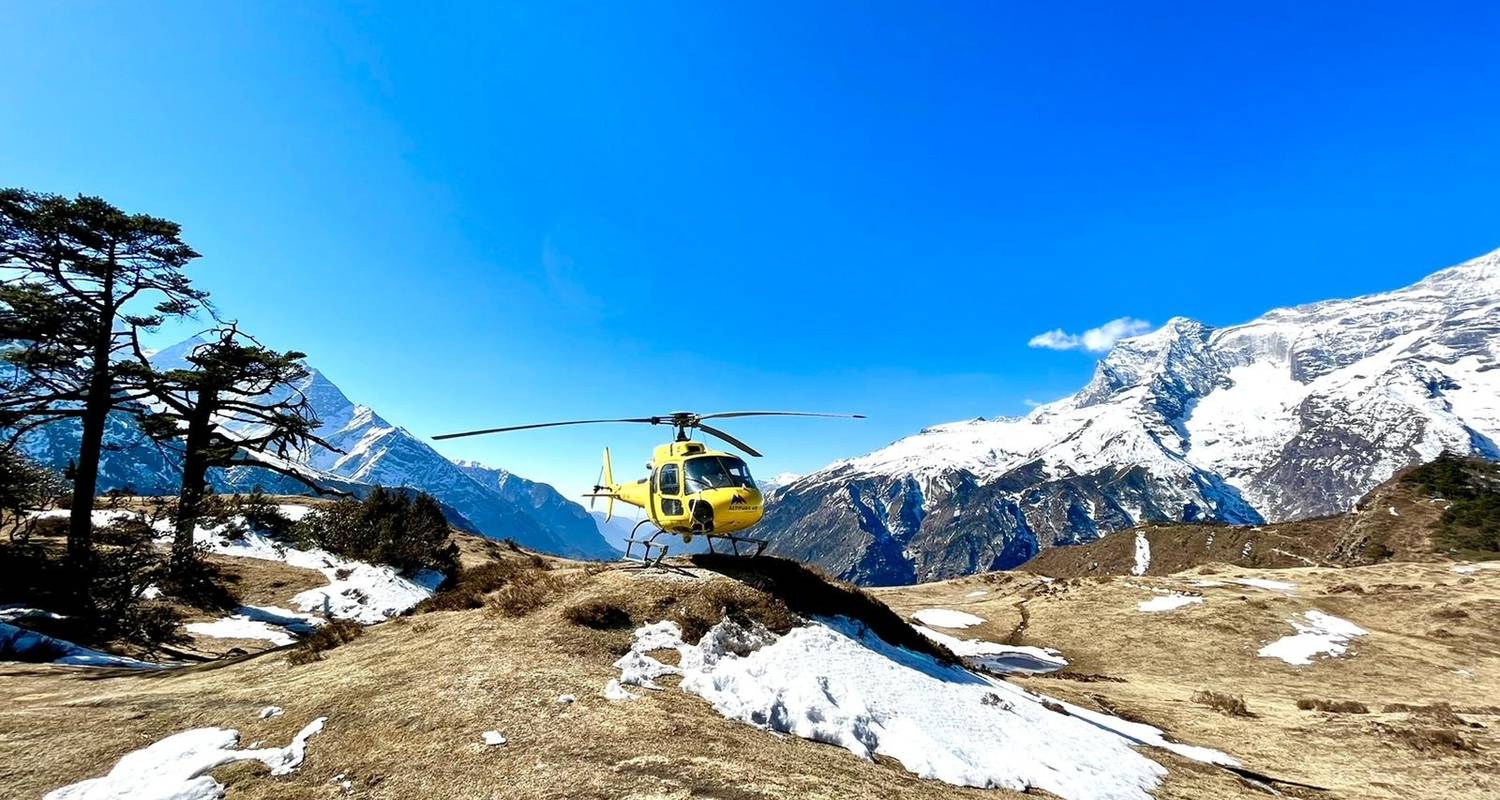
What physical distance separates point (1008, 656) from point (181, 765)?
37.8 m

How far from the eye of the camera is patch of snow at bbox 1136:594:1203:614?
4100cm

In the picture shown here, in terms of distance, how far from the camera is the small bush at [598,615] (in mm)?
13930

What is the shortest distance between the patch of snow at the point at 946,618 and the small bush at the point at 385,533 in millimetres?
36226

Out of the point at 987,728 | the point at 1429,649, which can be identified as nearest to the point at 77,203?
the point at 987,728

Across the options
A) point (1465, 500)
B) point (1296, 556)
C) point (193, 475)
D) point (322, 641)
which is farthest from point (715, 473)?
point (1296, 556)

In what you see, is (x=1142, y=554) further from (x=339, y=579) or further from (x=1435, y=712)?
(x=339, y=579)

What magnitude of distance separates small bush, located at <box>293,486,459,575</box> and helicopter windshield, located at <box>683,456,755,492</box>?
2250 cm

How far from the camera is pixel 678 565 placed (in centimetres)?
1952

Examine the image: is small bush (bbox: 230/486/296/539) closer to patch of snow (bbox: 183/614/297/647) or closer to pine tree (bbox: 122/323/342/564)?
pine tree (bbox: 122/323/342/564)

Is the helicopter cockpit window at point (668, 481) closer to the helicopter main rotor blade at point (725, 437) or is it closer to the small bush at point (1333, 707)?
the helicopter main rotor blade at point (725, 437)

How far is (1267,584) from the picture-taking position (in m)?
50.8

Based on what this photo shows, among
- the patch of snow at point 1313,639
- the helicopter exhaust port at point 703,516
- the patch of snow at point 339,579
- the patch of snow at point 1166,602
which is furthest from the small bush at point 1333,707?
the patch of snow at point 339,579

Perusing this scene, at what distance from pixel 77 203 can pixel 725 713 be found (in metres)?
28.9

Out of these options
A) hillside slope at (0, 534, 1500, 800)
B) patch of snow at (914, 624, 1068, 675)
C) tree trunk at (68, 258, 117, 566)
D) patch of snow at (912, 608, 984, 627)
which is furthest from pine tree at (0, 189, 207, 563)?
patch of snow at (912, 608, 984, 627)
